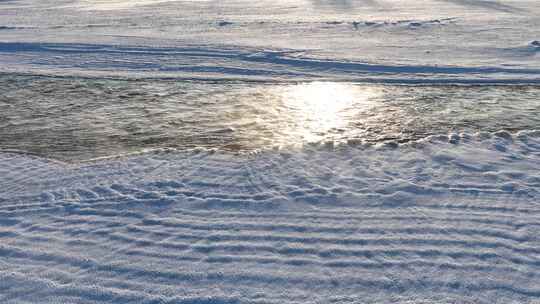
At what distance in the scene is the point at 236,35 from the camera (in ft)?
38.3

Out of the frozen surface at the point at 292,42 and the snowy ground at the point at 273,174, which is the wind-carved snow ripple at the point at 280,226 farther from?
the frozen surface at the point at 292,42

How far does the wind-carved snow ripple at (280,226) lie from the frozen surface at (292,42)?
336cm

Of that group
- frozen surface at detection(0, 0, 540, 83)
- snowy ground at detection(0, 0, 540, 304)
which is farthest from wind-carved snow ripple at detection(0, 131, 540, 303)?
frozen surface at detection(0, 0, 540, 83)

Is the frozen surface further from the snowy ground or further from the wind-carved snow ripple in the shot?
the wind-carved snow ripple

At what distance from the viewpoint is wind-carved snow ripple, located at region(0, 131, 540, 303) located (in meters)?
3.49

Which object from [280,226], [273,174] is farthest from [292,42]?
[280,226]

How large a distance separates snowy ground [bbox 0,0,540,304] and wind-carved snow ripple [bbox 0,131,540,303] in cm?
1

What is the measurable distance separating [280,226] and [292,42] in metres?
7.15

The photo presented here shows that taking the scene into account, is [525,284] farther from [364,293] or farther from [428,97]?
[428,97]

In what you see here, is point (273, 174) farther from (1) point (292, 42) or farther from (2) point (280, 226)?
(1) point (292, 42)

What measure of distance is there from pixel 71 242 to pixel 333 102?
4049 mm

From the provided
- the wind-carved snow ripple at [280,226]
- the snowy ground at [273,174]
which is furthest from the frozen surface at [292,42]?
the wind-carved snow ripple at [280,226]

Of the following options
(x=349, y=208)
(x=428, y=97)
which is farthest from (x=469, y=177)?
(x=428, y=97)

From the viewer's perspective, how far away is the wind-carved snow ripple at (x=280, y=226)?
3.49 meters
